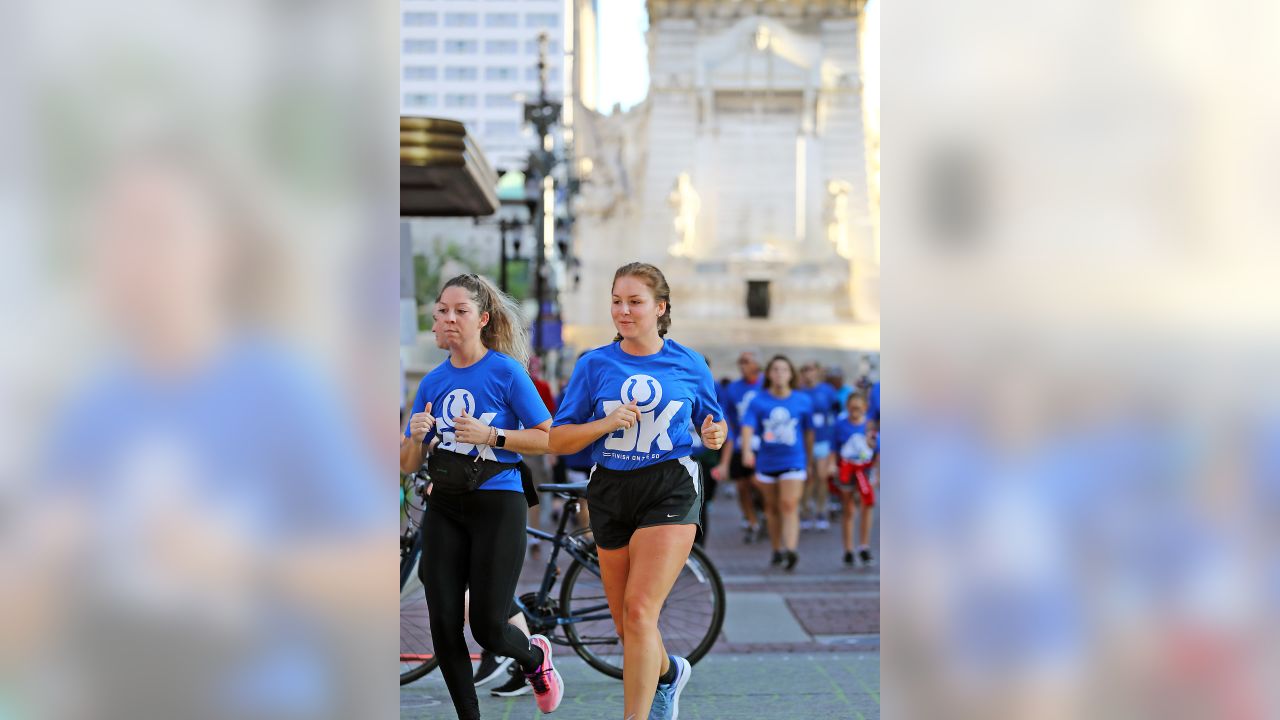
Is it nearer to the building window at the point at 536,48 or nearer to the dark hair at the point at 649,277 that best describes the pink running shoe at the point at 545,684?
the dark hair at the point at 649,277

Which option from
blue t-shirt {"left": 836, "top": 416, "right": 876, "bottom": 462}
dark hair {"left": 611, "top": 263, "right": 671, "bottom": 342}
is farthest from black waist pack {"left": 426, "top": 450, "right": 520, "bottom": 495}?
blue t-shirt {"left": 836, "top": 416, "right": 876, "bottom": 462}

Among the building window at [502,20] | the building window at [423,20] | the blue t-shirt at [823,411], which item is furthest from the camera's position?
the building window at [502,20]

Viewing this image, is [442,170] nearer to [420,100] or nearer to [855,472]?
[855,472]

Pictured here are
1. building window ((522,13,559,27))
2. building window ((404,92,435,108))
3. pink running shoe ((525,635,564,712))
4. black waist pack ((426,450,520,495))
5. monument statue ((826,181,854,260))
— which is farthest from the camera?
building window ((404,92,435,108))

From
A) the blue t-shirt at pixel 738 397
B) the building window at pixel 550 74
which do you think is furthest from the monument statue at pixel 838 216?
the building window at pixel 550 74

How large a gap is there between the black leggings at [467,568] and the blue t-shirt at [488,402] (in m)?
0.11

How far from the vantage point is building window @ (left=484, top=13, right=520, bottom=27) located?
424ft

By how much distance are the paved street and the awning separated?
2666 millimetres

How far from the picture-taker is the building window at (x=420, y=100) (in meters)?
132

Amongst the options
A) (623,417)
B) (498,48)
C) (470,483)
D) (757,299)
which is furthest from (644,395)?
(498,48)
